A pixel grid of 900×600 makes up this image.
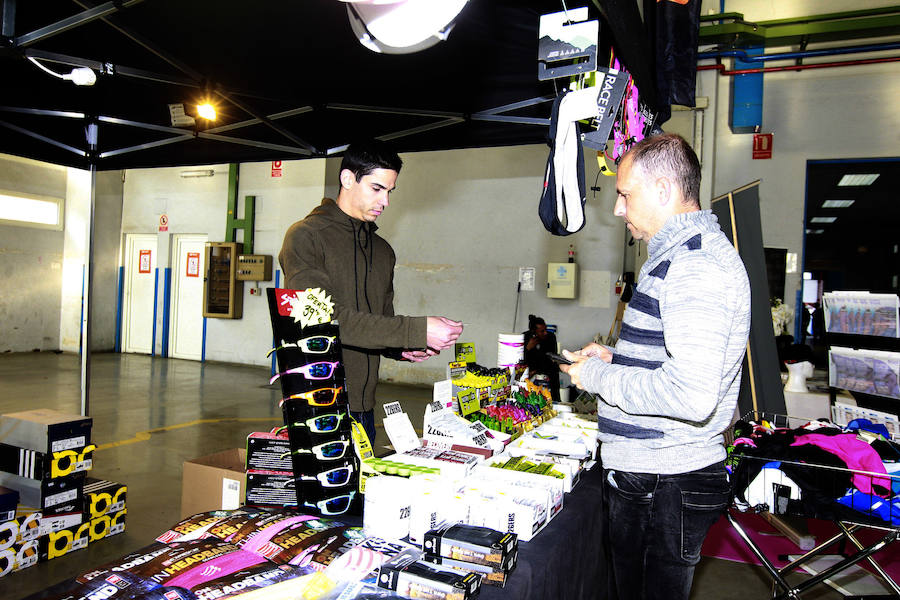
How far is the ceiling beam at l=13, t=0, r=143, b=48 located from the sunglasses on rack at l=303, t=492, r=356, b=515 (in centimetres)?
206

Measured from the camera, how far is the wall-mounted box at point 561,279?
759 cm

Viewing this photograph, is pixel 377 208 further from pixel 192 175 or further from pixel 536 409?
pixel 192 175

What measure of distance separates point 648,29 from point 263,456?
2.19 metres

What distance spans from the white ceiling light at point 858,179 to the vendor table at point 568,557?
6.77 m

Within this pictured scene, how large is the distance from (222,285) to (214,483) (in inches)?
327

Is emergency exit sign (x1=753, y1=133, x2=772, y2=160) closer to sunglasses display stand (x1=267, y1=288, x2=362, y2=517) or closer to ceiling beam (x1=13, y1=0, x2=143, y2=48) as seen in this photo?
ceiling beam (x1=13, y1=0, x2=143, y2=48)

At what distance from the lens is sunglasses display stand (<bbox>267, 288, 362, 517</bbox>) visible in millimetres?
1494

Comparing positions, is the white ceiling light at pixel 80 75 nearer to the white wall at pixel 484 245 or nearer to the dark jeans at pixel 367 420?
the dark jeans at pixel 367 420

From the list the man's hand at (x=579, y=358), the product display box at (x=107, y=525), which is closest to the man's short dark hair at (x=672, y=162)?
the man's hand at (x=579, y=358)

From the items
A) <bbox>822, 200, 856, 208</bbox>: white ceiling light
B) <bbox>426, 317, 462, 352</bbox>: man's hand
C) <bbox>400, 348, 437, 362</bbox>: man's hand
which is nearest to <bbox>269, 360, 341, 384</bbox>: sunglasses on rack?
<bbox>426, 317, 462, 352</bbox>: man's hand

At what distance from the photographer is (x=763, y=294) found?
2.85 meters

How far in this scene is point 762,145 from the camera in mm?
6641

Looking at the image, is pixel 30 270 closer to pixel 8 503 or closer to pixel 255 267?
pixel 255 267

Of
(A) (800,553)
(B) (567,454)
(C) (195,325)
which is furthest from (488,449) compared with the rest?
(C) (195,325)
